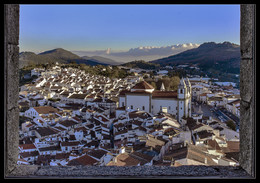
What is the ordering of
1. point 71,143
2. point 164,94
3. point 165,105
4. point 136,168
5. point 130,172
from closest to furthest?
point 130,172
point 136,168
point 71,143
point 165,105
point 164,94

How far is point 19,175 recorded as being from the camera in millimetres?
1685

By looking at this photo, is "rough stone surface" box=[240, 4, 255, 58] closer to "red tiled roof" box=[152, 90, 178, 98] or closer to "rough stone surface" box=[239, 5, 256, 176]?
"rough stone surface" box=[239, 5, 256, 176]

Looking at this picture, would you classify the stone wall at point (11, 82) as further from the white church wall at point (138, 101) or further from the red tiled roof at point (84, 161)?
the white church wall at point (138, 101)

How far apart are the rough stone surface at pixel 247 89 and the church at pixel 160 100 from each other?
16.1 meters

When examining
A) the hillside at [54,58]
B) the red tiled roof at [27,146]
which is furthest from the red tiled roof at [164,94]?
the hillside at [54,58]

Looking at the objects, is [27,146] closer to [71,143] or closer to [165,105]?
[71,143]

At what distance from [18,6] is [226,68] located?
213ft

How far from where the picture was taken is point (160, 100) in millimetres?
18766

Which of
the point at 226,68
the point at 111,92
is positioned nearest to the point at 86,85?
the point at 111,92

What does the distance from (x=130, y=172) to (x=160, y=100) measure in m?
17.2

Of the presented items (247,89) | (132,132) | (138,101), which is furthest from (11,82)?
(138,101)

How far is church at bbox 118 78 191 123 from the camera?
18.2m

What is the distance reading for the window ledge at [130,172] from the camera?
1.64 m
